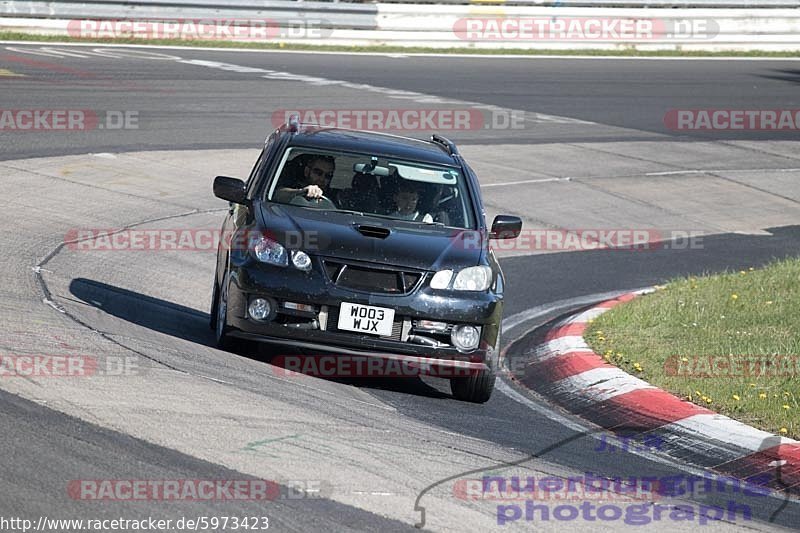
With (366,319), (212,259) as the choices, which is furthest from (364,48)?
(366,319)

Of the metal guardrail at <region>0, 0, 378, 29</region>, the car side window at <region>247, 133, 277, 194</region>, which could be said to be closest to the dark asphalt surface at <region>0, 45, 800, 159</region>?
the metal guardrail at <region>0, 0, 378, 29</region>

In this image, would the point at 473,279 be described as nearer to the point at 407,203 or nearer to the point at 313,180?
the point at 407,203

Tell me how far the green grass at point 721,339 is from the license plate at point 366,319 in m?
1.93

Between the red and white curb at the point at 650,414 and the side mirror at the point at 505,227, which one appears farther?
the side mirror at the point at 505,227

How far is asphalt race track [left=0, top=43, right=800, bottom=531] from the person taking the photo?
5.46 metres

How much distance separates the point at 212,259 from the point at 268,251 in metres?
4.45

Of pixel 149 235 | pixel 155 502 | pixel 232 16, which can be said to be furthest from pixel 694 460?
pixel 232 16

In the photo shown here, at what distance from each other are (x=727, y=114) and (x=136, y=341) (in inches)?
734

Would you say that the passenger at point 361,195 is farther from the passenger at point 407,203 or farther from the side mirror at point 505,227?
the side mirror at point 505,227

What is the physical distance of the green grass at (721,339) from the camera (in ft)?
25.4

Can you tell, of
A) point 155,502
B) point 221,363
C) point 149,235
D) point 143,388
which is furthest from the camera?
point 149,235

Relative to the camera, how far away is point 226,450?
5.68 m

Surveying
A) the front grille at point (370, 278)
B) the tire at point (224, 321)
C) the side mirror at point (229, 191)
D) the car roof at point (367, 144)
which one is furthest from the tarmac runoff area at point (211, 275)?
the car roof at point (367, 144)

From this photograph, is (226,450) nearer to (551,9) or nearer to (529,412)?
(529,412)
